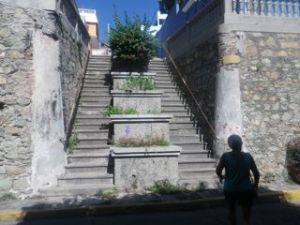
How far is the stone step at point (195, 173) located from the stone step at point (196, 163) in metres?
0.16

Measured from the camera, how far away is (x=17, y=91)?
8.76 meters

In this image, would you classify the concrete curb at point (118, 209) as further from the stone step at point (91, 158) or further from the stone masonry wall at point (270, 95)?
the stone step at point (91, 158)

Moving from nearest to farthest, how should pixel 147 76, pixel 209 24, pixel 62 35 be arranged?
pixel 62 35 → pixel 209 24 → pixel 147 76

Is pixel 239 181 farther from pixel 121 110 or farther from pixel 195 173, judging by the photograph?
pixel 121 110

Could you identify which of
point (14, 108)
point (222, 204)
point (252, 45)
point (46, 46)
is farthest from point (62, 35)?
point (222, 204)

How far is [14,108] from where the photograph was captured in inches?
343

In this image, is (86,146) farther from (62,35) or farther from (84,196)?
(62,35)

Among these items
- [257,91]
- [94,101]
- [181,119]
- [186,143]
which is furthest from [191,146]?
[94,101]

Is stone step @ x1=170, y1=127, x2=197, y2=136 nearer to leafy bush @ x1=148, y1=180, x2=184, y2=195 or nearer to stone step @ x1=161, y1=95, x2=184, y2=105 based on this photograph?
stone step @ x1=161, y1=95, x2=184, y2=105

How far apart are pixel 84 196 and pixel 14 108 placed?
2.27 metres

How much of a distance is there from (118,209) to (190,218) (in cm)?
132

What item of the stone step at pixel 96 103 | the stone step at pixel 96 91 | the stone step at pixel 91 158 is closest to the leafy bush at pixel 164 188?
the stone step at pixel 91 158

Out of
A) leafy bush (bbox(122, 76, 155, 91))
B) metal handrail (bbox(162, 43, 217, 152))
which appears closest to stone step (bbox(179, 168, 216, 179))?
metal handrail (bbox(162, 43, 217, 152))

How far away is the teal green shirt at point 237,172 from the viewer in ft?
18.6
